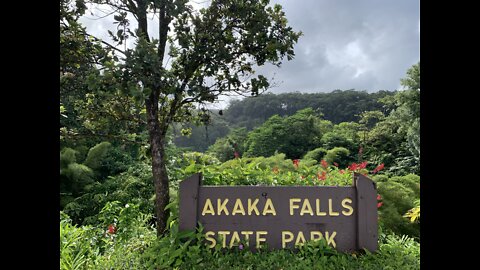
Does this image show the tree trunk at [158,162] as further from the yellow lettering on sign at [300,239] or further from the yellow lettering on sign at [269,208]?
the yellow lettering on sign at [300,239]

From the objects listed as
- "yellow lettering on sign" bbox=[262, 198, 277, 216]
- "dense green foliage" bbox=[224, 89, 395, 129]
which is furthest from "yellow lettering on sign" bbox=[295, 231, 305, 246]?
"dense green foliage" bbox=[224, 89, 395, 129]

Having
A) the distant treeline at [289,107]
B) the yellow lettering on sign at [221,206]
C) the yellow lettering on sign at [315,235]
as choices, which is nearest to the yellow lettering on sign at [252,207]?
the yellow lettering on sign at [221,206]

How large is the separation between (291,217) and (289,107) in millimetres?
49972

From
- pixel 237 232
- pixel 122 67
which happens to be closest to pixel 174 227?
pixel 237 232

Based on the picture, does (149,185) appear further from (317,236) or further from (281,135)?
(281,135)

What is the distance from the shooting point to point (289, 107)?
5244 centimetres

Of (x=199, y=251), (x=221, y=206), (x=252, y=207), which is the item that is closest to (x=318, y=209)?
(x=252, y=207)

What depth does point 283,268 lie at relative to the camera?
9.59 ft

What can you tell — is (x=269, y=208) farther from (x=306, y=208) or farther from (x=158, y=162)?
(x=158, y=162)

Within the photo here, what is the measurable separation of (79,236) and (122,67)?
2053mm

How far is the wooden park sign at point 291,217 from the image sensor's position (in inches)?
127

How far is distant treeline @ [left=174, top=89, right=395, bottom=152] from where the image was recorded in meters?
42.4
